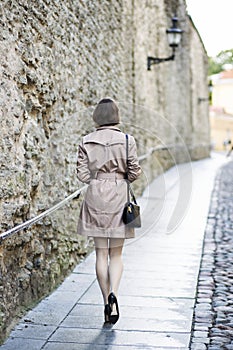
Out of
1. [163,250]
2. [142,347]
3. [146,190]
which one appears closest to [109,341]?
[142,347]

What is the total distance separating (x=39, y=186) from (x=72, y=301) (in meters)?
0.86

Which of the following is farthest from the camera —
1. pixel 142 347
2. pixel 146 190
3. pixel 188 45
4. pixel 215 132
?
pixel 215 132

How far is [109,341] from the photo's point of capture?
388 centimetres

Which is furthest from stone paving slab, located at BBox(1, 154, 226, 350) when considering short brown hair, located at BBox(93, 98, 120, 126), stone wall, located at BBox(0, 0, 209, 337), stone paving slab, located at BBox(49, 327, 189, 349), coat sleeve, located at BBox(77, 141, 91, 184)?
short brown hair, located at BBox(93, 98, 120, 126)

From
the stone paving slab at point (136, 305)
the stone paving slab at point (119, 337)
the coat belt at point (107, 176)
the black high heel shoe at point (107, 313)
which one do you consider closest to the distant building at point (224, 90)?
the stone paving slab at point (136, 305)

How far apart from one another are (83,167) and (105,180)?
0.53ft

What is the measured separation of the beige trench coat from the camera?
4.12 meters

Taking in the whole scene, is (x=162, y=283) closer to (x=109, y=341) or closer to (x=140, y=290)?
(x=140, y=290)

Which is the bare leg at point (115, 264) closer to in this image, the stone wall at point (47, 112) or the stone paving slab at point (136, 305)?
the stone paving slab at point (136, 305)

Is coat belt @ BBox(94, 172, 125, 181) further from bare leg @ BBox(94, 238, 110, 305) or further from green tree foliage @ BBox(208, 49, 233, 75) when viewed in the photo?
green tree foliage @ BBox(208, 49, 233, 75)

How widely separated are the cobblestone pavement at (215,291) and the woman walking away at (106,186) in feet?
1.95

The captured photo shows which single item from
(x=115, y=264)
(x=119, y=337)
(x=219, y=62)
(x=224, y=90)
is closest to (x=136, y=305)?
(x=115, y=264)

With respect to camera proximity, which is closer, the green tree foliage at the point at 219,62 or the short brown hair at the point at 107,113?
the short brown hair at the point at 107,113

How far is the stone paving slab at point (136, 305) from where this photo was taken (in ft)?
12.8
